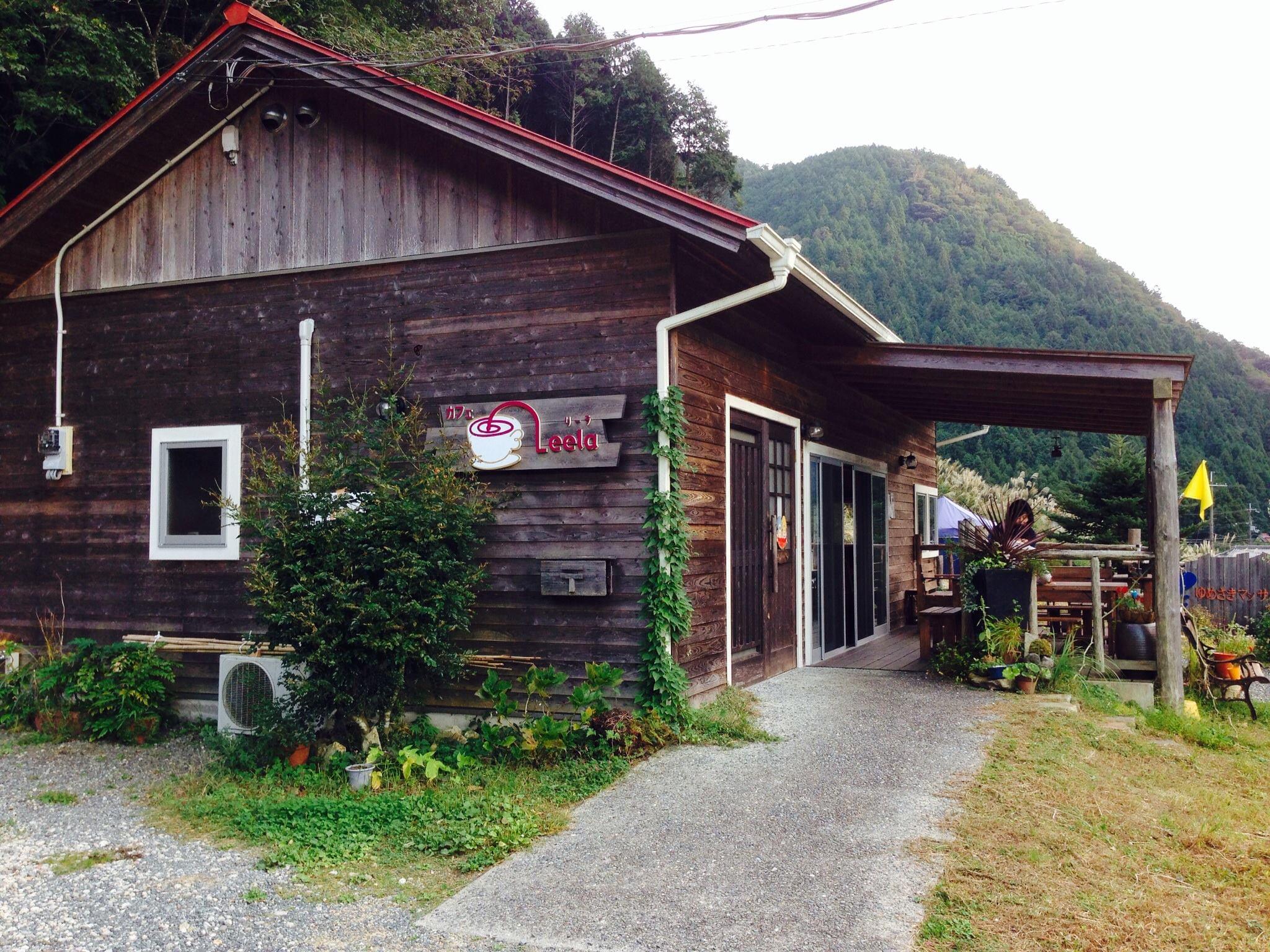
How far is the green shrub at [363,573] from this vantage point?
646 cm

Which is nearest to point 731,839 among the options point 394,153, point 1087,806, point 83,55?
point 1087,806

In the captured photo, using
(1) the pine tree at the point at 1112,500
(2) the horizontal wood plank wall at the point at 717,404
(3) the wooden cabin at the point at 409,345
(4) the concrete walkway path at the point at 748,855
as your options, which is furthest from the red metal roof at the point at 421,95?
(1) the pine tree at the point at 1112,500

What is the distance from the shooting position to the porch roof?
8203mm

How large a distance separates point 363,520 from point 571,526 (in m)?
1.38

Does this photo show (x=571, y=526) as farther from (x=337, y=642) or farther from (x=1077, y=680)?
(x=1077, y=680)

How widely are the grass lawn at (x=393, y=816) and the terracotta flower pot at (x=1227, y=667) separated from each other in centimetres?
480

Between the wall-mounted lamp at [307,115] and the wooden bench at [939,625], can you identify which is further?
the wooden bench at [939,625]

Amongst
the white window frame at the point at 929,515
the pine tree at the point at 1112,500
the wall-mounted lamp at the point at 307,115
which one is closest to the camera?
the wall-mounted lamp at the point at 307,115

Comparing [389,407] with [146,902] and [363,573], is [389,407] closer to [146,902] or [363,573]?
[363,573]

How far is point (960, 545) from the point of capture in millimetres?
8812

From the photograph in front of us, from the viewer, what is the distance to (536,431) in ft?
23.6

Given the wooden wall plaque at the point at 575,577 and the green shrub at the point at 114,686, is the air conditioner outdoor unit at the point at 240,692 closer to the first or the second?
the green shrub at the point at 114,686

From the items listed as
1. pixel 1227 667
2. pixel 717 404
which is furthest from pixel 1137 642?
pixel 717 404

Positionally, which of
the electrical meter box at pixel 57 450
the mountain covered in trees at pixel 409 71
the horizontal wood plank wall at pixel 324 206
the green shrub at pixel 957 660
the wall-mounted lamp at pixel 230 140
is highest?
the mountain covered in trees at pixel 409 71
